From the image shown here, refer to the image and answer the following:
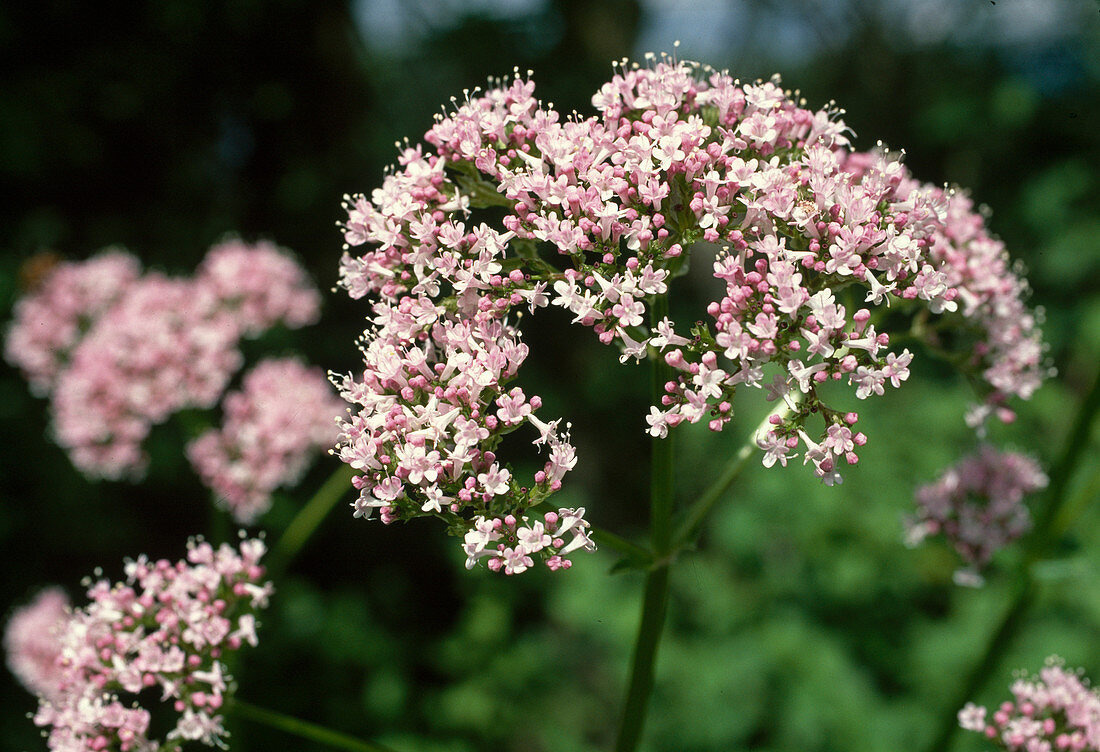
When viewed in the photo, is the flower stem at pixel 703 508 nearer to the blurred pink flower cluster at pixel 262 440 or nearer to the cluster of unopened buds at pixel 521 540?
the cluster of unopened buds at pixel 521 540

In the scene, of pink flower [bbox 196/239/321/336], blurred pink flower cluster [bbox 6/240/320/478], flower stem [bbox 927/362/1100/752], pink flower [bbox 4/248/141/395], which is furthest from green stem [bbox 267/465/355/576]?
flower stem [bbox 927/362/1100/752]

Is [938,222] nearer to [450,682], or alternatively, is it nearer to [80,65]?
[450,682]

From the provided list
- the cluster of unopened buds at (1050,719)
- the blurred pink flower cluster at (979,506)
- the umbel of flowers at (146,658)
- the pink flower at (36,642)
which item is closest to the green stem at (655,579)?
the cluster of unopened buds at (1050,719)

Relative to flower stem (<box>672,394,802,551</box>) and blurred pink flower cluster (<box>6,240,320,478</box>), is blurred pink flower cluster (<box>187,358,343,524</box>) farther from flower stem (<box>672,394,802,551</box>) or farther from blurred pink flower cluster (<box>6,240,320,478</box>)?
flower stem (<box>672,394,802,551</box>)

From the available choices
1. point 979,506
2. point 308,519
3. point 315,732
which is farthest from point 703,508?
point 308,519

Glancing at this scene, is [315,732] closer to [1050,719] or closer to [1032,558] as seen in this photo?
[1050,719]

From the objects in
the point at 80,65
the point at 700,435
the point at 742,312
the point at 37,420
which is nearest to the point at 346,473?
the point at 742,312
